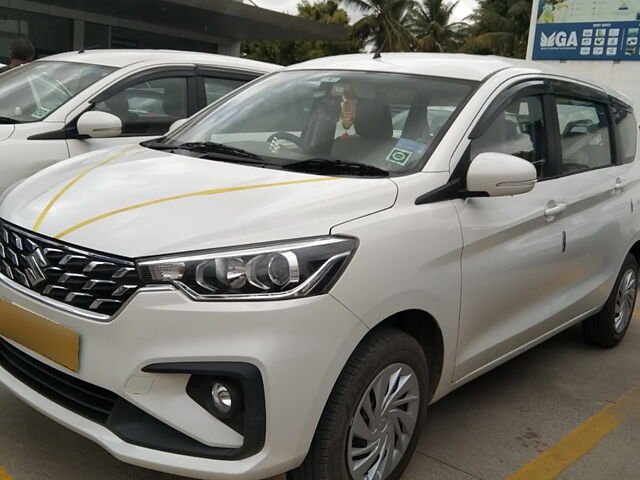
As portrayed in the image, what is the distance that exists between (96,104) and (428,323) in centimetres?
317

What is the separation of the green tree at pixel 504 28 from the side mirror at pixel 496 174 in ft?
115

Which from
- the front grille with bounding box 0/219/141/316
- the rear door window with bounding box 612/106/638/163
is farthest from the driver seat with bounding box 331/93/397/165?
the rear door window with bounding box 612/106/638/163

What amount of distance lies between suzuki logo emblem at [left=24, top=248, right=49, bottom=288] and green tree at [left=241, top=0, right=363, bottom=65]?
37225mm

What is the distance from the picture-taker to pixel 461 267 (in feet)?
9.27

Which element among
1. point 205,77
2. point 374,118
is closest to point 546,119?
point 374,118

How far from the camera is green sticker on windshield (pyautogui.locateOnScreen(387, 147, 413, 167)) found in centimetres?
293

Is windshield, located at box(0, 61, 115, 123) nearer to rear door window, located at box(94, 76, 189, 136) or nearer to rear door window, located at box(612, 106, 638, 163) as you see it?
rear door window, located at box(94, 76, 189, 136)

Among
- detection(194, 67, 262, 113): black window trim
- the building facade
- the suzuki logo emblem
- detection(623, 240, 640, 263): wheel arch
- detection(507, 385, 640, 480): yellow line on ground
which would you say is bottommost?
detection(507, 385, 640, 480): yellow line on ground

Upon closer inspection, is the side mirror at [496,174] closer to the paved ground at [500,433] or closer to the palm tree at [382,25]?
the paved ground at [500,433]

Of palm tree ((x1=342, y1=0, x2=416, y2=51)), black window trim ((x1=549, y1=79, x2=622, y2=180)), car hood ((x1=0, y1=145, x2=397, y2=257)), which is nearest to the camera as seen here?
car hood ((x1=0, y1=145, x2=397, y2=257))

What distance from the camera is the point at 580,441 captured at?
342 centimetres

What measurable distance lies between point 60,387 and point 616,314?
3.66 m

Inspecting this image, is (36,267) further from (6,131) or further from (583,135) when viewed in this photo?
(583,135)

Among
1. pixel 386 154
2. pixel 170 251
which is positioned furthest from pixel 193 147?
pixel 170 251
